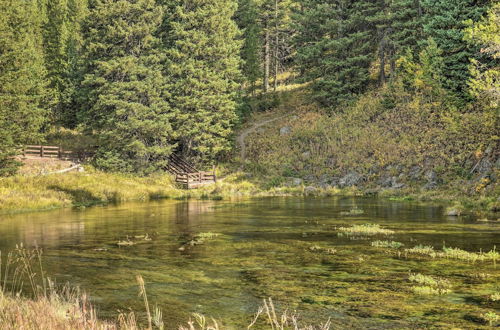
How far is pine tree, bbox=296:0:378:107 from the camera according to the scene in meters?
55.7

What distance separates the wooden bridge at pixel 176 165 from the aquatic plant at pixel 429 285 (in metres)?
34.5

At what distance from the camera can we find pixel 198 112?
5062 cm

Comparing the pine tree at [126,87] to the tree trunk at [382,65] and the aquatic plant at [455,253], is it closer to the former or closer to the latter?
the tree trunk at [382,65]

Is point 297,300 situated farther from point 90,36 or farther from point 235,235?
point 90,36

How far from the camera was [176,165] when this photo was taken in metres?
52.2

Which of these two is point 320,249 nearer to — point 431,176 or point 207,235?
point 207,235

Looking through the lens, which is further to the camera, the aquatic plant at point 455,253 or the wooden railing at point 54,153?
the wooden railing at point 54,153

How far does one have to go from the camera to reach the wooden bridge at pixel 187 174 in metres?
46.3

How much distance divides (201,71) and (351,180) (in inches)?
776

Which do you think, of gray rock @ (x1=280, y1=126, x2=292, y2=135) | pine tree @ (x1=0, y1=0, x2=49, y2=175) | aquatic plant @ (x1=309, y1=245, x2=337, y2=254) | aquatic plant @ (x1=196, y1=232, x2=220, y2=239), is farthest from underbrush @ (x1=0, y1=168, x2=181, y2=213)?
aquatic plant @ (x1=309, y1=245, x2=337, y2=254)

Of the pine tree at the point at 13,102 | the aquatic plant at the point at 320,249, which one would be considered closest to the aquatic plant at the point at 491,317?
the aquatic plant at the point at 320,249

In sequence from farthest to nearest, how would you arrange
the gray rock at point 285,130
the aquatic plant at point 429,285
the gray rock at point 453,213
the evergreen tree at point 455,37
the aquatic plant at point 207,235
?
1. the gray rock at point 285,130
2. the evergreen tree at point 455,37
3. the gray rock at point 453,213
4. the aquatic plant at point 207,235
5. the aquatic plant at point 429,285

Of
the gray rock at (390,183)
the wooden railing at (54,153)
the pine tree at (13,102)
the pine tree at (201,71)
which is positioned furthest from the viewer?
the wooden railing at (54,153)

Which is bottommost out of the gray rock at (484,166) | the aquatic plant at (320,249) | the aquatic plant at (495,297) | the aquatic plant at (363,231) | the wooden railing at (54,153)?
the aquatic plant at (495,297)
